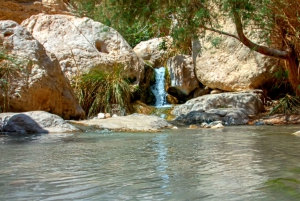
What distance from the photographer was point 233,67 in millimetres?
11211

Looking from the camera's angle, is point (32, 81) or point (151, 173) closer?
point (151, 173)

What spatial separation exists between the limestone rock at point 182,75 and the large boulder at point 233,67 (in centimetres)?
49

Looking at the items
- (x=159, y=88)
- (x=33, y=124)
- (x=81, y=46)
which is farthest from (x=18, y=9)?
(x=33, y=124)

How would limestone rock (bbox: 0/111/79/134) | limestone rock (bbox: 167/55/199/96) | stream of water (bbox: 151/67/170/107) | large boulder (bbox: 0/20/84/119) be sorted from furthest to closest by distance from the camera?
limestone rock (bbox: 167/55/199/96), stream of water (bbox: 151/67/170/107), large boulder (bbox: 0/20/84/119), limestone rock (bbox: 0/111/79/134)

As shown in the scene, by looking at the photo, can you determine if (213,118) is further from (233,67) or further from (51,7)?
(51,7)

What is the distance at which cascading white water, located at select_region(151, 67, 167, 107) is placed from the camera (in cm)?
1158

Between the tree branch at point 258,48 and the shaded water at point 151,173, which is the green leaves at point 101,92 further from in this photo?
the shaded water at point 151,173

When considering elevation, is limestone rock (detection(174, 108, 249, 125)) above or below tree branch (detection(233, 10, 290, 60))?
below

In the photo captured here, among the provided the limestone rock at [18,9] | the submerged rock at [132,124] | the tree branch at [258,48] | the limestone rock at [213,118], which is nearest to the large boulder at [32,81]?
the submerged rock at [132,124]

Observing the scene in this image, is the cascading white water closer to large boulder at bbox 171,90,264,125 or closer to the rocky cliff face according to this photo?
large boulder at bbox 171,90,264,125

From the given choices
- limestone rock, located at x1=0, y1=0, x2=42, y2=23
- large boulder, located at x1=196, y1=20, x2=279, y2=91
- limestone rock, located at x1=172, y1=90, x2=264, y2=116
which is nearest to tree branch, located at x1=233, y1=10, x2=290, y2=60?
limestone rock, located at x1=172, y1=90, x2=264, y2=116

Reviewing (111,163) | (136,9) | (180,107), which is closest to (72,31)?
(180,107)

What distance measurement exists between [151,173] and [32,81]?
5.50m

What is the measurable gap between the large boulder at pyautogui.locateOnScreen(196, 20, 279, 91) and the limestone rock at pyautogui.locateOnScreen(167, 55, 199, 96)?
494 mm
